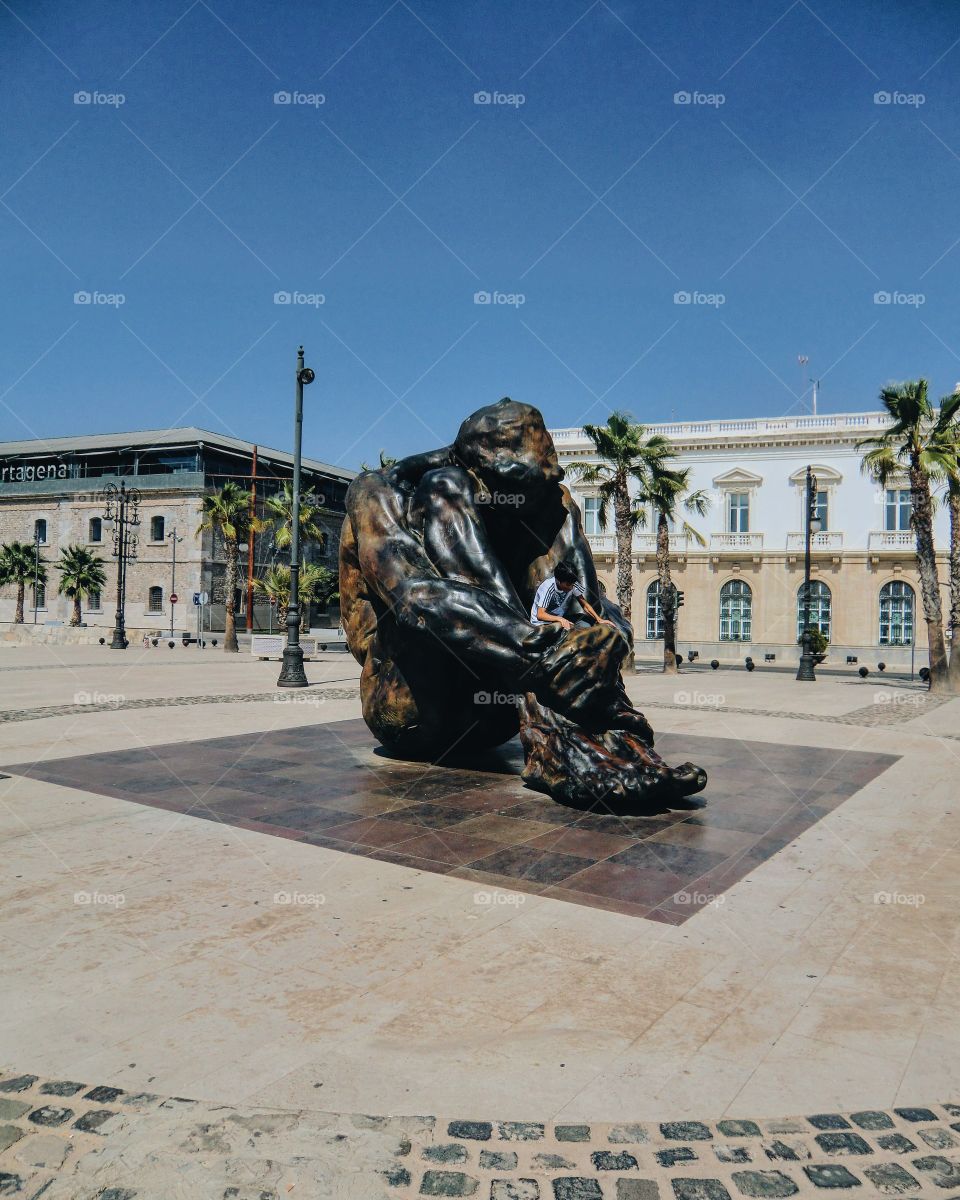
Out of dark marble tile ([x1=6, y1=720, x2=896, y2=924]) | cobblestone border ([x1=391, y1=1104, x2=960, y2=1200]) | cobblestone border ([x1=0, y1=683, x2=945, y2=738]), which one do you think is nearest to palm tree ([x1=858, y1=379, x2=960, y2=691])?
cobblestone border ([x1=0, y1=683, x2=945, y2=738])

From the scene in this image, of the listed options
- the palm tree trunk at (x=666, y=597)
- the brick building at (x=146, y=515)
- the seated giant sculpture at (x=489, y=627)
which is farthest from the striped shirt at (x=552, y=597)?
the brick building at (x=146, y=515)

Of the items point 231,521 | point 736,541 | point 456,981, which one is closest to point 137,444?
point 231,521

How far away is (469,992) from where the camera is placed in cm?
329

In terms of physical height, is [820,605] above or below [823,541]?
below

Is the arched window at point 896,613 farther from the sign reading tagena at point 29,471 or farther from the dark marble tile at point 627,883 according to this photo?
the sign reading tagena at point 29,471

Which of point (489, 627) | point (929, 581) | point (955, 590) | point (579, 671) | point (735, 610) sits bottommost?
point (579, 671)

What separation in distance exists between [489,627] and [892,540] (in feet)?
123

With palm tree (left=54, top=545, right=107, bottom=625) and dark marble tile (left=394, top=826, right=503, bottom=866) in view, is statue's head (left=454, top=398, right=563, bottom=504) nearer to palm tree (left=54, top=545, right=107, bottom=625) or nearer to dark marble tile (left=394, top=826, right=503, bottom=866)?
dark marble tile (left=394, top=826, right=503, bottom=866)

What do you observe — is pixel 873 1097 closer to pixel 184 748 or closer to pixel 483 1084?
pixel 483 1084

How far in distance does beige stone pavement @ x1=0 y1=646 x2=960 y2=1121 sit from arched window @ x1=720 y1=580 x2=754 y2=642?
117ft

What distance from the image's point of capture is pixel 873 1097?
8.59 ft

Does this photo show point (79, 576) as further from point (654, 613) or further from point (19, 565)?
point (654, 613)

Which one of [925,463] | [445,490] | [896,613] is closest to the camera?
[445,490]

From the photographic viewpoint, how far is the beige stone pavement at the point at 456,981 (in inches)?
105
